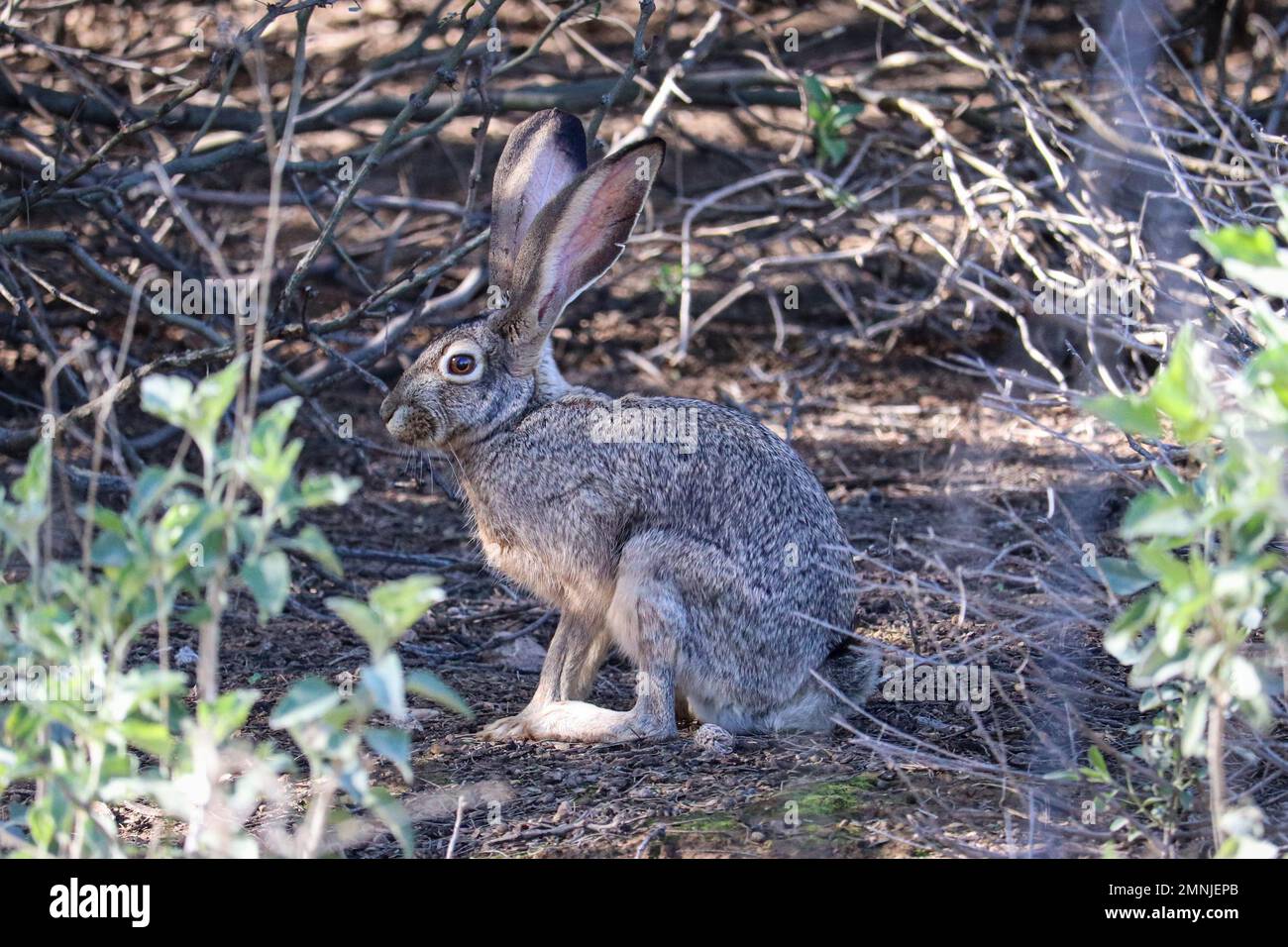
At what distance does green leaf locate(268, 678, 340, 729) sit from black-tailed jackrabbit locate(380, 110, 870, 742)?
2.27 meters

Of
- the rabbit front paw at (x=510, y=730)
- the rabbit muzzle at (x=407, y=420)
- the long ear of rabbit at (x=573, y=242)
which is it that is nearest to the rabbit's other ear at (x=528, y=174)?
the long ear of rabbit at (x=573, y=242)

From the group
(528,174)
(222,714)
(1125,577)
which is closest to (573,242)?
(528,174)

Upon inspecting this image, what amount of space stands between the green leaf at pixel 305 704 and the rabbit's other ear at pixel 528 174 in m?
2.98

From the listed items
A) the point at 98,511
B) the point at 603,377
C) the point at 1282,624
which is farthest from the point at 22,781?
the point at 603,377

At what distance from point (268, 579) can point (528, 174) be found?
3129mm

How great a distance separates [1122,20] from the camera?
7262 millimetres

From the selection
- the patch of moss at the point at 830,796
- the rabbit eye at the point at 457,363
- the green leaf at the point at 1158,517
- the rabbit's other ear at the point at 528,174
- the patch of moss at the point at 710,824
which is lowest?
the patch of moss at the point at 710,824

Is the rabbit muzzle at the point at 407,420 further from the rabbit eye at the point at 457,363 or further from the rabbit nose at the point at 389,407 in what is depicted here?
the rabbit eye at the point at 457,363

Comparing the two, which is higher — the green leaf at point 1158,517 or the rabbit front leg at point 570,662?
the green leaf at point 1158,517

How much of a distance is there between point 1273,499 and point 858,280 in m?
6.89

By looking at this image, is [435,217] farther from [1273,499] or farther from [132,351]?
[1273,499]

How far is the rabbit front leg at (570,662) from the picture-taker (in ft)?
17.2

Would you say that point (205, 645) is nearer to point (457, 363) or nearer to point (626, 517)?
point (626, 517)

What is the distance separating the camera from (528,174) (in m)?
5.65
